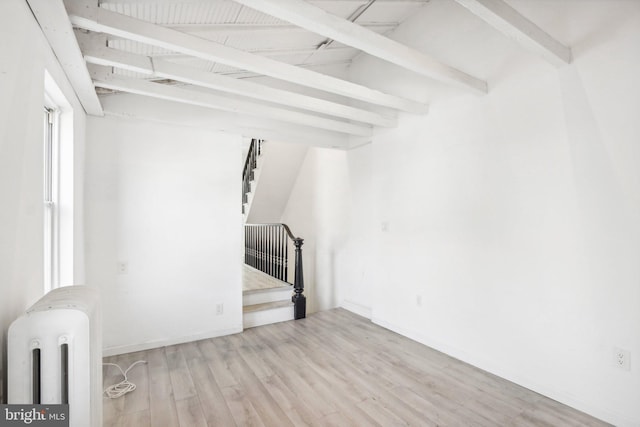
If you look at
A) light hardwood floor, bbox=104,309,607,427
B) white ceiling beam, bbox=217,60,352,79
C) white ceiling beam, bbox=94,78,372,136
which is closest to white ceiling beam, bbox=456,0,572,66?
white ceiling beam, bbox=217,60,352,79

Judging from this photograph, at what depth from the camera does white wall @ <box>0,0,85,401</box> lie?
1.27 metres

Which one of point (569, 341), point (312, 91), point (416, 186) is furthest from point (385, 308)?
point (312, 91)

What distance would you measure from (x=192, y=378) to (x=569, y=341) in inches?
118

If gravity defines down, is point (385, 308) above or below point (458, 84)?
below

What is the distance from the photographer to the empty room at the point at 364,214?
1.62 meters

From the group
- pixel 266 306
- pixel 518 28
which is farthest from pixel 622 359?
pixel 266 306

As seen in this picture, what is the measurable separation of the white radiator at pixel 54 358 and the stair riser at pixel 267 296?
312 cm

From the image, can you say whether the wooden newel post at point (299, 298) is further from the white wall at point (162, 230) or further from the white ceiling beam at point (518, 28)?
the white ceiling beam at point (518, 28)

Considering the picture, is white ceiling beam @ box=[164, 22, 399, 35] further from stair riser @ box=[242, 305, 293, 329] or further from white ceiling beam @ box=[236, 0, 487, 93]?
stair riser @ box=[242, 305, 293, 329]

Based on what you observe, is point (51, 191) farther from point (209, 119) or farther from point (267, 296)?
point (267, 296)

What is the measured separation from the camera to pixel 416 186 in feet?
11.7

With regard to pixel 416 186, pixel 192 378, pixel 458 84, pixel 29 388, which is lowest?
pixel 192 378

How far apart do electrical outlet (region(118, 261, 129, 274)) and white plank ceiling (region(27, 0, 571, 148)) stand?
58.4 inches

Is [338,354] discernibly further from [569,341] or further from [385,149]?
[385,149]
